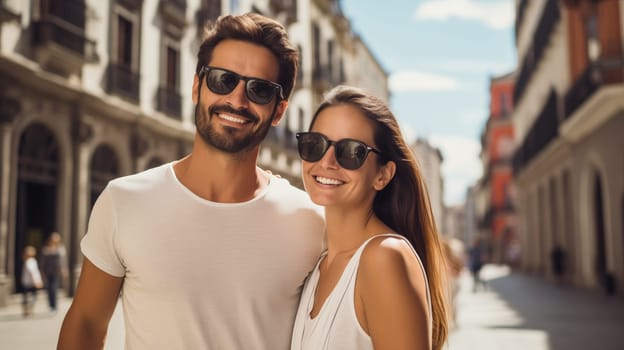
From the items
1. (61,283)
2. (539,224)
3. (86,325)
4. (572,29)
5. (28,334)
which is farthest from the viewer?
(539,224)

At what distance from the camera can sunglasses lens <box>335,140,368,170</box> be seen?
96.8 inches

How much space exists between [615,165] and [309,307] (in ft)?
59.4

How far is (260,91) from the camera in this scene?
256 cm

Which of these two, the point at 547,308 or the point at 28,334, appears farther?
the point at 547,308

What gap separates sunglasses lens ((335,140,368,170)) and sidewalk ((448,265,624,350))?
7.42 metres

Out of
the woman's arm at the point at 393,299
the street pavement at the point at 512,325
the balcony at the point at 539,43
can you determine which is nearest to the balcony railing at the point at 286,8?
the balcony at the point at 539,43

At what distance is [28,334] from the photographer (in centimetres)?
1000

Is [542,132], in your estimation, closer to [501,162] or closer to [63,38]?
[63,38]

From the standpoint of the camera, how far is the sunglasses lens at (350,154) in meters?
2.46

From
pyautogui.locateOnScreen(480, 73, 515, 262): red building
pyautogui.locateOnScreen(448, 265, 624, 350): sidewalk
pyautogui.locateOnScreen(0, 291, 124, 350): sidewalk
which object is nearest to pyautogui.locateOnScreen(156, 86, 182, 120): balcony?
pyautogui.locateOnScreen(0, 291, 124, 350): sidewalk

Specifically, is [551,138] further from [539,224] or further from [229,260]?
[229,260]

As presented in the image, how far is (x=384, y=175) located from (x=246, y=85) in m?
0.61

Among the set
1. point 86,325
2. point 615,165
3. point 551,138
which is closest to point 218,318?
point 86,325

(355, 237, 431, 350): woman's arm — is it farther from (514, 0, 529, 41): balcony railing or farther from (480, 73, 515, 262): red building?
(480, 73, 515, 262): red building
